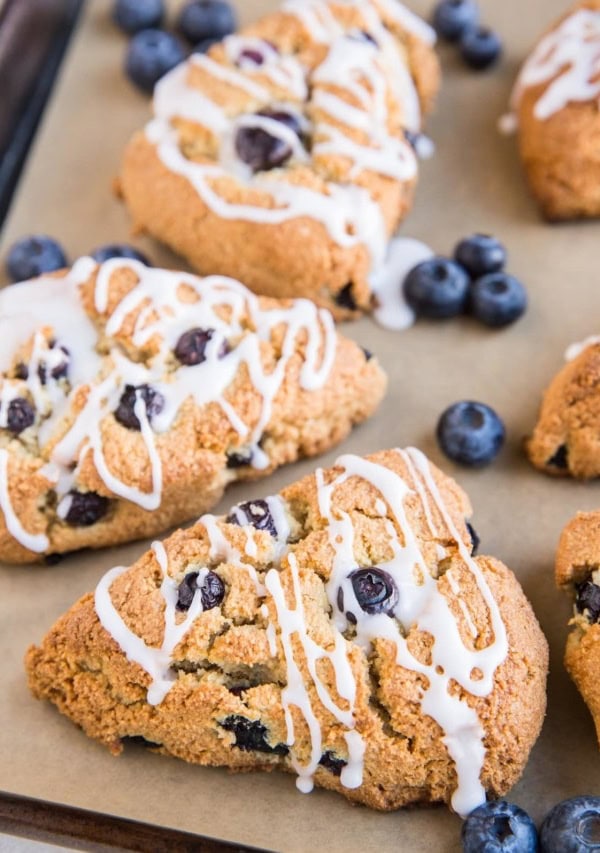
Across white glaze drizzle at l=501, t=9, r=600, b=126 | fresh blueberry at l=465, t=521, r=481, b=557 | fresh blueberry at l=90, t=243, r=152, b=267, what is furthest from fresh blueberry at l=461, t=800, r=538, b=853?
white glaze drizzle at l=501, t=9, r=600, b=126

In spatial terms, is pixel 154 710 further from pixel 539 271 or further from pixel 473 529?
pixel 539 271

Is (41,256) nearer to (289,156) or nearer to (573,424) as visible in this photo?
(289,156)

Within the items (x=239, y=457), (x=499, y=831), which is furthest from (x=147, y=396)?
(x=499, y=831)

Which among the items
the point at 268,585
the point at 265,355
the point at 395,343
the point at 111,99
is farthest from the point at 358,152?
the point at 268,585

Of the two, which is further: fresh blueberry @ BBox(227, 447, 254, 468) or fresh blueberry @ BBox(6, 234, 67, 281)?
fresh blueberry @ BBox(6, 234, 67, 281)

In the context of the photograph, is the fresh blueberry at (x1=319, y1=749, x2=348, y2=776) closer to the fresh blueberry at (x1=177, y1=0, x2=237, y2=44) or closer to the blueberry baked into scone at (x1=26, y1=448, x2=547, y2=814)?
the blueberry baked into scone at (x1=26, y1=448, x2=547, y2=814)

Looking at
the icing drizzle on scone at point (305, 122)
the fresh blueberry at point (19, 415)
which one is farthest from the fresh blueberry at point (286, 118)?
the fresh blueberry at point (19, 415)
